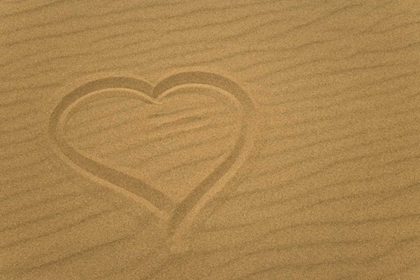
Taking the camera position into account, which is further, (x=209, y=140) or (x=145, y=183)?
(x=209, y=140)

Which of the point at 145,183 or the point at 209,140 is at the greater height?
the point at 209,140

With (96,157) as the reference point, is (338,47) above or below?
above

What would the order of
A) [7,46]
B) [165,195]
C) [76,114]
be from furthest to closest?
[7,46] < [76,114] < [165,195]

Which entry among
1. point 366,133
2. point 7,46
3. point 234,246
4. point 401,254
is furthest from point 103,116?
point 401,254

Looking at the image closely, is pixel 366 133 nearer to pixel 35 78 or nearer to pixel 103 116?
pixel 103 116
